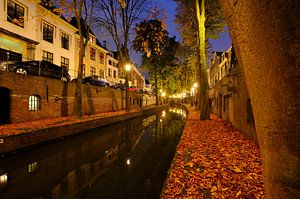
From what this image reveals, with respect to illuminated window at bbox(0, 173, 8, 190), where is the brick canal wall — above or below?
above

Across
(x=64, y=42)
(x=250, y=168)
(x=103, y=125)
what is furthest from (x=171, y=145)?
(x=64, y=42)

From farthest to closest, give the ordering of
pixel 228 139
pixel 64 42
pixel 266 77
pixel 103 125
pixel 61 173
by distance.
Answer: pixel 64 42 < pixel 103 125 < pixel 228 139 < pixel 61 173 < pixel 266 77

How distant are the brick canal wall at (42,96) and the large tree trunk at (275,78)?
532 inches

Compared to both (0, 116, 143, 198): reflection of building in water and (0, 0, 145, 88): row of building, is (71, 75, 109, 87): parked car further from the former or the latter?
(0, 116, 143, 198): reflection of building in water

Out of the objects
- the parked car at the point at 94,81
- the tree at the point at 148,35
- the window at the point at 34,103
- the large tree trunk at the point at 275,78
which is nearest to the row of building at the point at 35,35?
the parked car at the point at 94,81

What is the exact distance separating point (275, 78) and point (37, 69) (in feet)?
54.6

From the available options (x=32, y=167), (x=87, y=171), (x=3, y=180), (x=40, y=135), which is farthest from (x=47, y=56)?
(x=87, y=171)

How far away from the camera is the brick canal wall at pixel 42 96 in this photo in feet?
38.0

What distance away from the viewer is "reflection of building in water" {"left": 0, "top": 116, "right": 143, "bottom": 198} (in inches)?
198

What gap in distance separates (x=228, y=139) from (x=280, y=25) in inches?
299

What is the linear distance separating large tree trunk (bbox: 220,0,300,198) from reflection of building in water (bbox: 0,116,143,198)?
4902 mm

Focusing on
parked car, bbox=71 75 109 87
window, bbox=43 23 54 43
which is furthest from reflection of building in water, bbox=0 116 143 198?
window, bbox=43 23 54 43

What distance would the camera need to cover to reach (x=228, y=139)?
7949 millimetres

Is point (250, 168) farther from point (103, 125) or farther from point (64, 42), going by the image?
point (64, 42)
